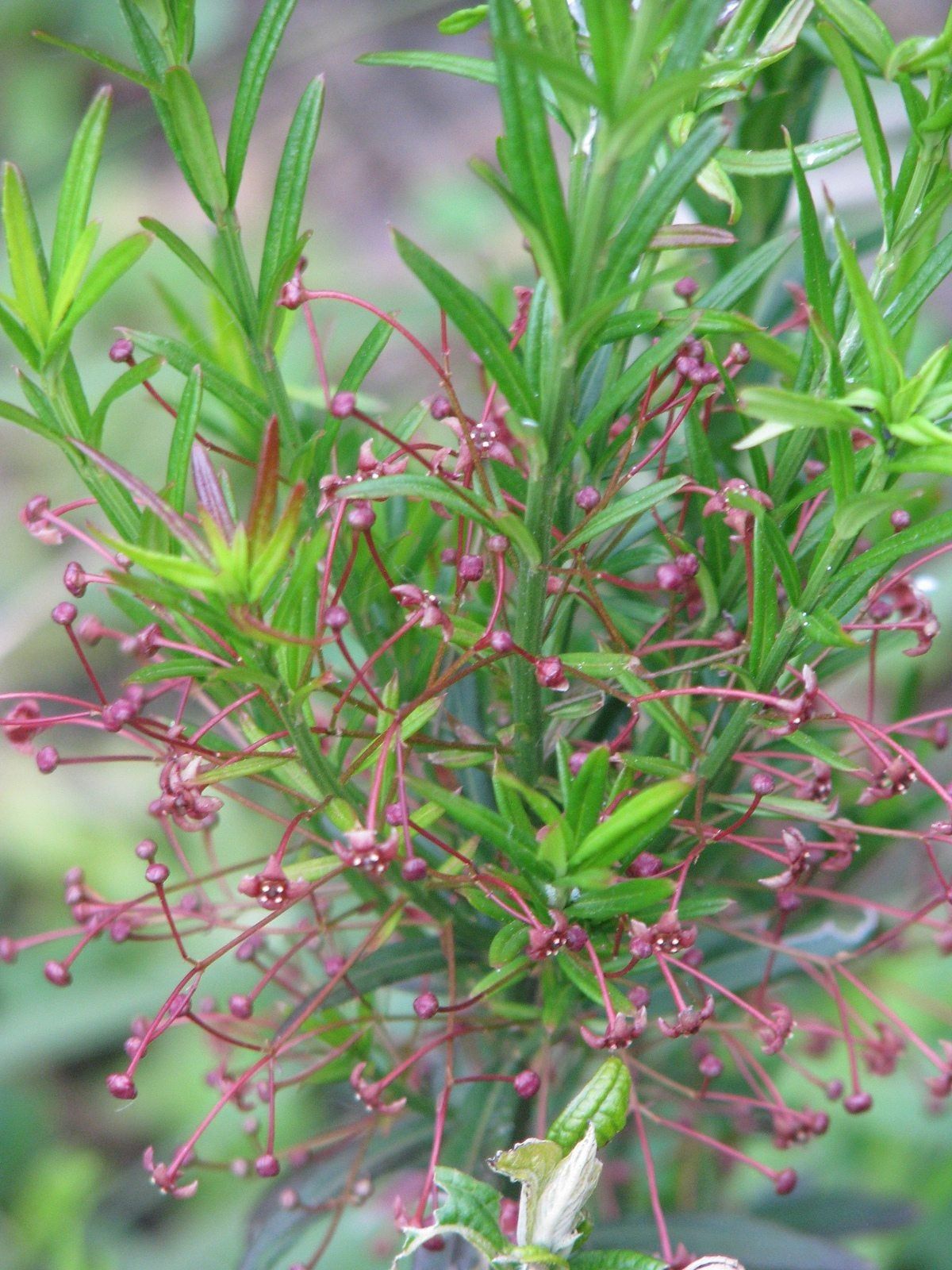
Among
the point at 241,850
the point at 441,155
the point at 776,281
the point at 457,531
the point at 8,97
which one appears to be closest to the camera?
the point at 457,531

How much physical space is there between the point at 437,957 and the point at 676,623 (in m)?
0.19

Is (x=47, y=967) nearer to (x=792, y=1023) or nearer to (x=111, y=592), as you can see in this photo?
(x=111, y=592)

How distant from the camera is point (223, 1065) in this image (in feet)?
Answer: 2.10

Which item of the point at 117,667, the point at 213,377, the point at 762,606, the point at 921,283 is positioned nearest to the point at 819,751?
the point at 762,606

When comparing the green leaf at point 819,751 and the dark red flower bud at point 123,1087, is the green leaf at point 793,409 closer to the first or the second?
the green leaf at point 819,751

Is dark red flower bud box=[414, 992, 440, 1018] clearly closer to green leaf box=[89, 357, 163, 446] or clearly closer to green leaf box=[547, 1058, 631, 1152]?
green leaf box=[547, 1058, 631, 1152]

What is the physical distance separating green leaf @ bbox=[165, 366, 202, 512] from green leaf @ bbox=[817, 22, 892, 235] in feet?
0.80

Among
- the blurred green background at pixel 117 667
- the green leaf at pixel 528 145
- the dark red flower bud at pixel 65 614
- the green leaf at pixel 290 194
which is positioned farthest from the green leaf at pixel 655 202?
the blurred green background at pixel 117 667

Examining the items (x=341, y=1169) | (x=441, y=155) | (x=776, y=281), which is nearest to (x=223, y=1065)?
(x=341, y=1169)

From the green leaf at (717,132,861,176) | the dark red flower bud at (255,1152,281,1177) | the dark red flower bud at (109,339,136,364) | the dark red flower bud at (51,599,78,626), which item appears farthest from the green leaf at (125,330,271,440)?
the dark red flower bud at (255,1152,281,1177)

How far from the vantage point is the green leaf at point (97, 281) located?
17.0 inches

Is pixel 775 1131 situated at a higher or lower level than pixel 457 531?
lower

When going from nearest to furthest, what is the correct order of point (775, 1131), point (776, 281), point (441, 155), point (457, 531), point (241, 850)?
point (457, 531) → point (775, 1131) → point (776, 281) → point (241, 850) → point (441, 155)

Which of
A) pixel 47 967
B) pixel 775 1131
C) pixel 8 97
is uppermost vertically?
pixel 8 97
